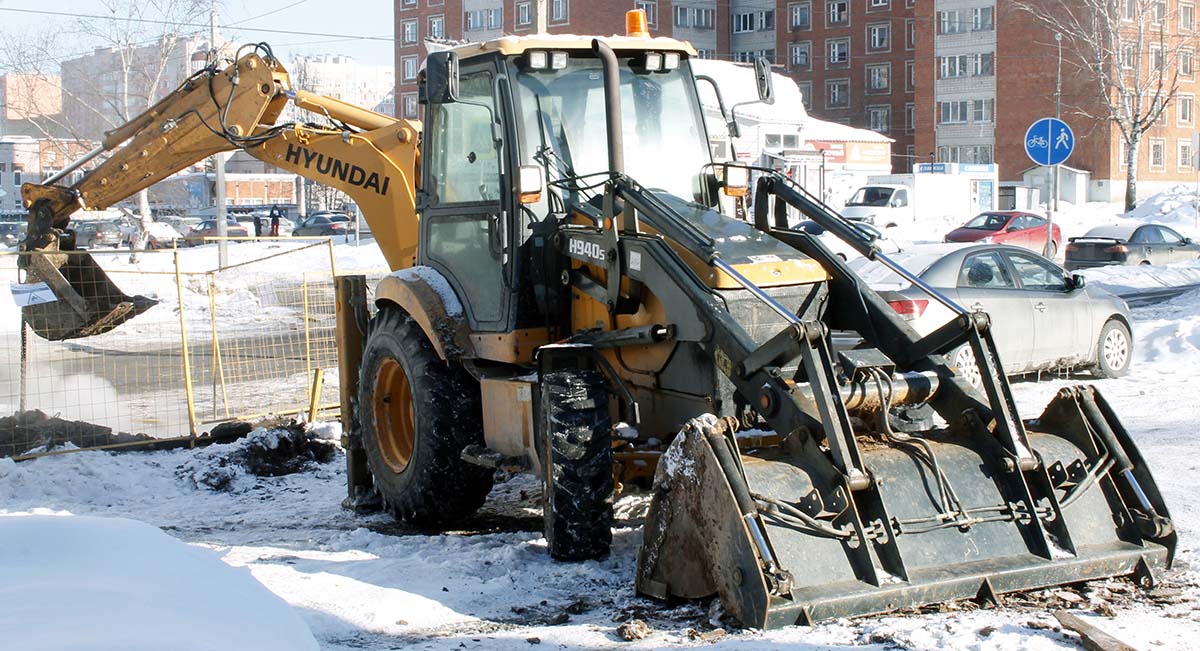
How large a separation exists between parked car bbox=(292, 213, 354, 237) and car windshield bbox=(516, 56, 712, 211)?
4539cm

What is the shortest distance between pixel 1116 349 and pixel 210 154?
9.88 meters

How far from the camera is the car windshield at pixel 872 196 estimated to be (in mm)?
45625

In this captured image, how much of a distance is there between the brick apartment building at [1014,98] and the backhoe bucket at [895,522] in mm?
60365

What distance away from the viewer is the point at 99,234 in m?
44.4

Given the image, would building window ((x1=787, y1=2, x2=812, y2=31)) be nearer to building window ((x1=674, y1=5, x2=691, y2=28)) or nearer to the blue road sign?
building window ((x1=674, y1=5, x2=691, y2=28))

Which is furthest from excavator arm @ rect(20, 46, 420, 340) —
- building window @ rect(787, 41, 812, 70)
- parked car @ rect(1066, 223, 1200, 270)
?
building window @ rect(787, 41, 812, 70)

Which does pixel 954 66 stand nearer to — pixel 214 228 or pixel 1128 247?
pixel 214 228

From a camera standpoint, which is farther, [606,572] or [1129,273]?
[1129,273]

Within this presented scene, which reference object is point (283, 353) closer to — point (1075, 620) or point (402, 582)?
point (402, 582)

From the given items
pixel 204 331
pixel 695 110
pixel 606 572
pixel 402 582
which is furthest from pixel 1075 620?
pixel 204 331

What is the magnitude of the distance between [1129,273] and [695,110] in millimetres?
21239

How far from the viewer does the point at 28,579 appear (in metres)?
4.12

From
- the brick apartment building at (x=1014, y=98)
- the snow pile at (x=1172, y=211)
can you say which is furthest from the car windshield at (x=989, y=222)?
the brick apartment building at (x=1014, y=98)

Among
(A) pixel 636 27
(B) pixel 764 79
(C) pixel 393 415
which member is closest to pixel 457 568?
(C) pixel 393 415
